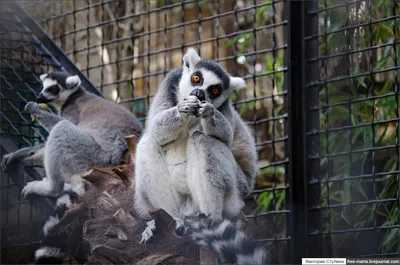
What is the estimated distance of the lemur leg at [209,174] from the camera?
380cm

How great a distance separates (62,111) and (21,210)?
1.17m

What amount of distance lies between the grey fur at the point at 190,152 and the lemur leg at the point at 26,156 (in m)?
1.70

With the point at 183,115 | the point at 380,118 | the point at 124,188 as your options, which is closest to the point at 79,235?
the point at 124,188

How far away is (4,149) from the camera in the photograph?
5480 mm

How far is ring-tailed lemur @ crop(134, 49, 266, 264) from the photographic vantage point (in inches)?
150

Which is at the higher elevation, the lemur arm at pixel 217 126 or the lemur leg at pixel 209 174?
the lemur arm at pixel 217 126

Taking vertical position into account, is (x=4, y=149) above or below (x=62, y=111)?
below

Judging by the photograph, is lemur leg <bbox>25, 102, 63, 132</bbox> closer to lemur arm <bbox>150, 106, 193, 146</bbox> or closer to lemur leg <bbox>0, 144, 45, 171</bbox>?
lemur leg <bbox>0, 144, 45, 171</bbox>

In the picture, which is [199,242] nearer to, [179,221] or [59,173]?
[179,221]

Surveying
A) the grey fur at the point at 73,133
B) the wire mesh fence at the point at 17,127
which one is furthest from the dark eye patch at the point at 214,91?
the wire mesh fence at the point at 17,127

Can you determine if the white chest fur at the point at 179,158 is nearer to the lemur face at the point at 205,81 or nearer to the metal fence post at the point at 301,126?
the lemur face at the point at 205,81

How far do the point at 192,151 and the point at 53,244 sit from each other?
1.34 metres

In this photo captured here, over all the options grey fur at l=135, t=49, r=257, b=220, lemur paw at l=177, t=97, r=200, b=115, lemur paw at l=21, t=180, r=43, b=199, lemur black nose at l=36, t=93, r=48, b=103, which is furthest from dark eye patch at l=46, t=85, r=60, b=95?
lemur paw at l=177, t=97, r=200, b=115

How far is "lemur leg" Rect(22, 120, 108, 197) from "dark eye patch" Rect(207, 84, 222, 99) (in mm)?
1911
